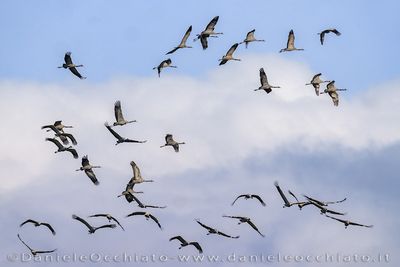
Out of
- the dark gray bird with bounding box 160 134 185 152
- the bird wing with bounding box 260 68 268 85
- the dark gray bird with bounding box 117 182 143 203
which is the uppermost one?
the bird wing with bounding box 260 68 268 85

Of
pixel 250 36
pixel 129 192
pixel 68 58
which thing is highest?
pixel 250 36

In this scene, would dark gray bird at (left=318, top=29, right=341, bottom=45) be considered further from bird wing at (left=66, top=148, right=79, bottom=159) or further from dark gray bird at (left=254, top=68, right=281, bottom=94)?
bird wing at (left=66, top=148, right=79, bottom=159)

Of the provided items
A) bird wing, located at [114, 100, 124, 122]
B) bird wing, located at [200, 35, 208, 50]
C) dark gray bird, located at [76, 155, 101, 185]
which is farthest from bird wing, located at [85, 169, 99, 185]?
bird wing, located at [200, 35, 208, 50]

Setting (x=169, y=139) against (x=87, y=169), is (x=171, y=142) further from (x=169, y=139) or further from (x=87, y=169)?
(x=87, y=169)

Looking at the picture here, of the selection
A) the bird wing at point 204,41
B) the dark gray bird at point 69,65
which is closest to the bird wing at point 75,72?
the dark gray bird at point 69,65

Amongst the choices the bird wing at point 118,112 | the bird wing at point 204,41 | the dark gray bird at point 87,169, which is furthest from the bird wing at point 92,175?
the bird wing at point 204,41

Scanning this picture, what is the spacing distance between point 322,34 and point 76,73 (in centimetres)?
1700

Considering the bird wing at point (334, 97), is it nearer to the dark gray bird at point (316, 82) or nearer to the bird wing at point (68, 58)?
the dark gray bird at point (316, 82)

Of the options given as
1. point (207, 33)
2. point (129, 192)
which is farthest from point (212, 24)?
point (129, 192)

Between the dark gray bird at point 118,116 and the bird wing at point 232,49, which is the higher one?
the bird wing at point 232,49

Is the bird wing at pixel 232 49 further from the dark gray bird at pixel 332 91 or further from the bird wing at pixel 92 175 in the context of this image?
the bird wing at pixel 92 175

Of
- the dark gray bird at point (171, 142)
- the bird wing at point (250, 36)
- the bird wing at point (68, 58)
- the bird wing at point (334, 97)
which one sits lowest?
the dark gray bird at point (171, 142)

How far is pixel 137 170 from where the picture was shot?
84.7 meters

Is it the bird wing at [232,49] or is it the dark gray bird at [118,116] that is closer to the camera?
the dark gray bird at [118,116]
